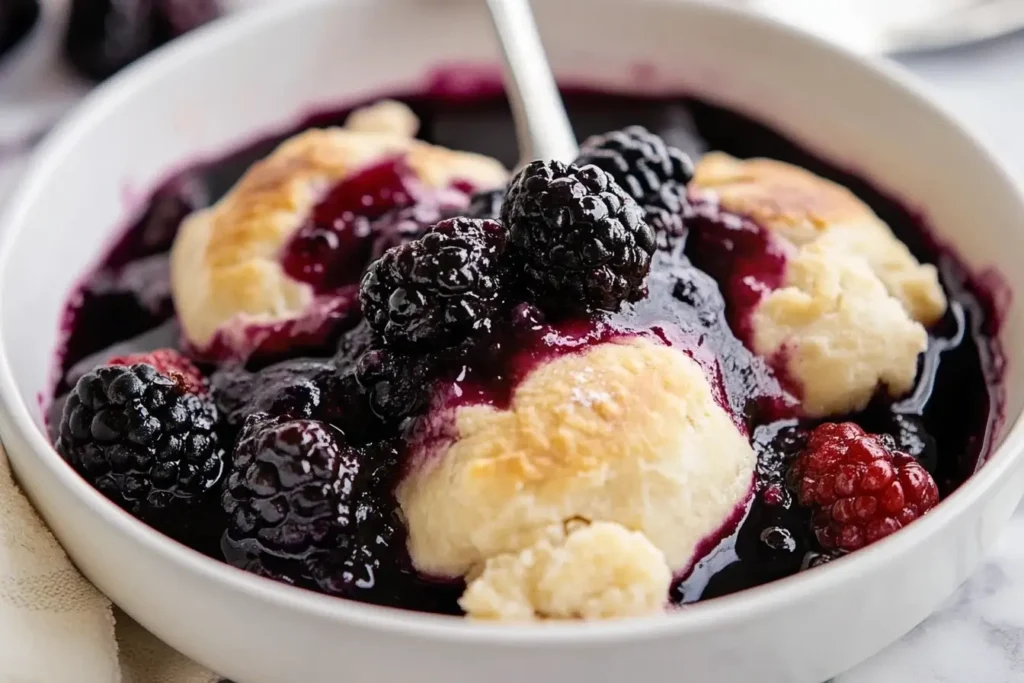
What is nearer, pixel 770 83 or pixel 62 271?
pixel 62 271

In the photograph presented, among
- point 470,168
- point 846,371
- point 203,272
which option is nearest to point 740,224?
point 846,371

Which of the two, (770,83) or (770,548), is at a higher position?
Answer: (770,83)

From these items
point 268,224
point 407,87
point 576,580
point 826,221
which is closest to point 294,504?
point 576,580

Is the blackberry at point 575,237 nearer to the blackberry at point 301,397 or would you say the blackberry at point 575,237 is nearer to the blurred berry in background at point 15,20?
the blackberry at point 301,397

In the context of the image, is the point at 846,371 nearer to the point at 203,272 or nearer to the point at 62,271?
the point at 203,272

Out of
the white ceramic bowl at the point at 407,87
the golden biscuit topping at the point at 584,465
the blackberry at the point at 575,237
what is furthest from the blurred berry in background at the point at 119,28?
the golden biscuit topping at the point at 584,465

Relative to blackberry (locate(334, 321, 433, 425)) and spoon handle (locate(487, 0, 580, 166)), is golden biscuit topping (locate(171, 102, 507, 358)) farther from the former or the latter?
blackberry (locate(334, 321, 433, 425))

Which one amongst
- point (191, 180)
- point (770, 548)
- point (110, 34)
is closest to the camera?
point (770, 548)
